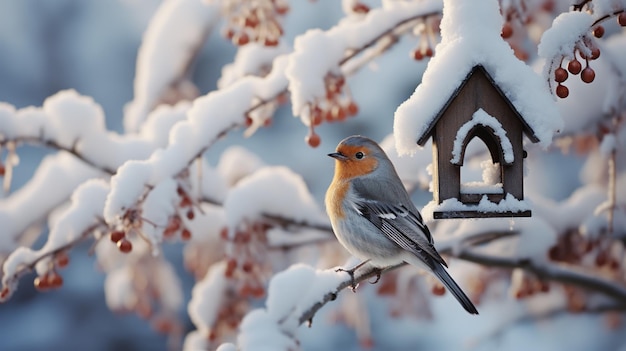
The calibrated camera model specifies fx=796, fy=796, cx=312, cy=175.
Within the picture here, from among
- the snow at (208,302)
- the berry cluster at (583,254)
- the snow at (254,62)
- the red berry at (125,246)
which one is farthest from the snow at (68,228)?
the berry cluster at (583,254)

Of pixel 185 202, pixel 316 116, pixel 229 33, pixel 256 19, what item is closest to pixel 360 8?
pixel 256 19

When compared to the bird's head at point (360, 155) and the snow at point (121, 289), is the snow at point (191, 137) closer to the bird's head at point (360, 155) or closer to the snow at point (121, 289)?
the bird's head at point (360, 155)

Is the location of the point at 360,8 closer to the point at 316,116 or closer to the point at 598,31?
the point at 316,116

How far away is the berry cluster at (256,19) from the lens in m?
3.61

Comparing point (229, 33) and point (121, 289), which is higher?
point (229, 33)

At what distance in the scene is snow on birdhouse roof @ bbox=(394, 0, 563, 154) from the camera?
233 cm

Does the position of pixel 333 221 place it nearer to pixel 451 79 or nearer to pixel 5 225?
pixel 451 79

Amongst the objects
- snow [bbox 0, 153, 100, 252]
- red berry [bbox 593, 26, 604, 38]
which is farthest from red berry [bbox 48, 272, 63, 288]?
red berry [bbox 593, 26, 604, 38]

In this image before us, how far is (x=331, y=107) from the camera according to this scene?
3.39 m

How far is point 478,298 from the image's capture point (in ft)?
15.1

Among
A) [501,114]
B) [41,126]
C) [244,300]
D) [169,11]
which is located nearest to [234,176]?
[244,300]

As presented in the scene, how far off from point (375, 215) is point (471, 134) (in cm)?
62

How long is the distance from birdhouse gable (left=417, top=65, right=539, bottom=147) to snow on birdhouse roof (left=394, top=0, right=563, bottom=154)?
1cm

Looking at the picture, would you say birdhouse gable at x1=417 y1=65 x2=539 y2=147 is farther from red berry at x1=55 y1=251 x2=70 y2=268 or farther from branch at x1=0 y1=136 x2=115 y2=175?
branch at x1=0 y1=136 x2=115 y2=175
